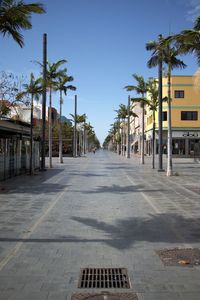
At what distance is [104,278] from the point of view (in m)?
6.55

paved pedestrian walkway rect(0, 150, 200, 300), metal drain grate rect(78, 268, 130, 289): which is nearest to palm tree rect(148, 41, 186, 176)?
paved pedestrian walkway rect(0, 150, 200, 300)

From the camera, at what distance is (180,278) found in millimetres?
6414

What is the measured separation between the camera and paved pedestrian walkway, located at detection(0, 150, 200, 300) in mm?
6078

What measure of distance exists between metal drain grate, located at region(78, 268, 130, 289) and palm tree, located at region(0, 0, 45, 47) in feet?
36.5

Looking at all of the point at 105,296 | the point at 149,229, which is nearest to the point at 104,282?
the point at 105,296

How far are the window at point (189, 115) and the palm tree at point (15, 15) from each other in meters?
54.6

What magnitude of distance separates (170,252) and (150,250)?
378 millimetres

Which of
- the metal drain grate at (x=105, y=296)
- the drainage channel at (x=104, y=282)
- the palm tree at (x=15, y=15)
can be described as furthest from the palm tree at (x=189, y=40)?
the metal drain grate at (x=105, y=296)

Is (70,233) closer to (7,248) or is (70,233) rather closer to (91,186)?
(7,248)

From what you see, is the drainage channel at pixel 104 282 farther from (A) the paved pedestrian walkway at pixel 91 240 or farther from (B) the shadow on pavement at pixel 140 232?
(B) the shadow on pavement at pixel 140 232

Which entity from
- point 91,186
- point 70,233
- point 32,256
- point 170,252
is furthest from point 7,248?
point 91,186

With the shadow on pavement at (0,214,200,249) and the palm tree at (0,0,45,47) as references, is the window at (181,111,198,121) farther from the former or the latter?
the shadow on pavement at (0,214,200,249)

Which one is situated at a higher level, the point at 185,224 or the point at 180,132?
the point at 180,132

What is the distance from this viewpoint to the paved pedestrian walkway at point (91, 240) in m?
6.08
